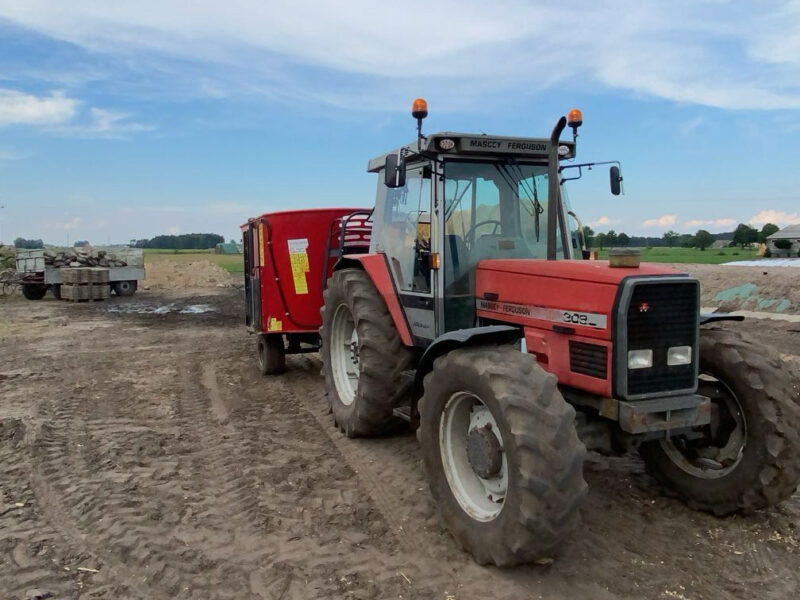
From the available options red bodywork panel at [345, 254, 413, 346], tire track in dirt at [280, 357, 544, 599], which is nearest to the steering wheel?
red bodywork panel at [345, 254, 413, 346]

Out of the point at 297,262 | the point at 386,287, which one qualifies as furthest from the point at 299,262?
the point at 386,287

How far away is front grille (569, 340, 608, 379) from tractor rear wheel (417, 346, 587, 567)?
491 mm

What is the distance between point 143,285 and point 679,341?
1132 inches

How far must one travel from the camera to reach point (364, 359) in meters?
5.62

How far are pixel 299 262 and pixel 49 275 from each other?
1822 cm

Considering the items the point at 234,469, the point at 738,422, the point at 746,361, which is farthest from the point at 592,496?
the point at 234,469

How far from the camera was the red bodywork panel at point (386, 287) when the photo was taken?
218 inches

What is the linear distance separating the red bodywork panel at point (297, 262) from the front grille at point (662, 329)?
494 centimetres

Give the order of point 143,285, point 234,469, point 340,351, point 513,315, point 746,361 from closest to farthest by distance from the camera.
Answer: point 746,361
point 513,315
point 234,469
point 340,351
point 143,285

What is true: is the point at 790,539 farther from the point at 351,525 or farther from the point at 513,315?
the point at 351,525

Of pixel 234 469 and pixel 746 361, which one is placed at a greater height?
pixel 746 361

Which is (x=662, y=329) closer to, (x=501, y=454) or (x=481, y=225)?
(x=501, y=454)

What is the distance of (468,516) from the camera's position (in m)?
3.85

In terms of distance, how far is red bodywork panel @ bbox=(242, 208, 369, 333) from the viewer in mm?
8508
